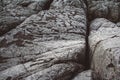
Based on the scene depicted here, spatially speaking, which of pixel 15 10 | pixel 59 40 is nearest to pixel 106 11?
pixel 59 40

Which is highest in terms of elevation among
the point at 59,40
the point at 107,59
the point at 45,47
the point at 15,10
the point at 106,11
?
the point at 15,10

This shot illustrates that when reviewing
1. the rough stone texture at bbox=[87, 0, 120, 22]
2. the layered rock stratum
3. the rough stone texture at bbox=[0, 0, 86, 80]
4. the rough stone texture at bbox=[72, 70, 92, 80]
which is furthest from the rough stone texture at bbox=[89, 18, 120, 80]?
the rough stone texture at bbox=[87, 0, 120, 22]

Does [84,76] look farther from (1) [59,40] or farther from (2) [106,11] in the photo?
(2) [106,11]

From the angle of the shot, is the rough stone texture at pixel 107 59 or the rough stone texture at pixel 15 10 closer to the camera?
the rough stone texture at pixel 107 59

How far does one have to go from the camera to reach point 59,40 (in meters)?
8.02

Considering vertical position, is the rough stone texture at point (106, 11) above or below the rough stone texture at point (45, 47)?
above

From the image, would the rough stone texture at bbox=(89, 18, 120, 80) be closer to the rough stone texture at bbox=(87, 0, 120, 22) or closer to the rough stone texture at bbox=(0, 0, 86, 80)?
the rough stone texture at bbox=(0, 0, 86, 80)

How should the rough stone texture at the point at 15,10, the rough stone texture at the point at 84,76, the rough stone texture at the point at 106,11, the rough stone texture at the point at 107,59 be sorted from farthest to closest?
the rough stone texture at the point at 106,11
the rough stone texture at the point at 15,10
the rough stone texture at the point at 84,76
the rough stone texture at the point at 107,59

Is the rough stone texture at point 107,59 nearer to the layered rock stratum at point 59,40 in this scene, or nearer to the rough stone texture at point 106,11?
the layered rock stratum at point 59,40

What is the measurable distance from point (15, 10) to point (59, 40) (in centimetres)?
345

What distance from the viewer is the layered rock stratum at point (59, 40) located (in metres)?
6.21

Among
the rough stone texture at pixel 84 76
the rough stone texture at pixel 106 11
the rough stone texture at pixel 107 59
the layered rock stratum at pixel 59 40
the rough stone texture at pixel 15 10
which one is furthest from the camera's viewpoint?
the rough stone texture at pixel 106 11

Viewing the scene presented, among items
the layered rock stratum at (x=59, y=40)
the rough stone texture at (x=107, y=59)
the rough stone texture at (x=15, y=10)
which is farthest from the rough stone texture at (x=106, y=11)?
the rough stone texture at (x=107, y=59)

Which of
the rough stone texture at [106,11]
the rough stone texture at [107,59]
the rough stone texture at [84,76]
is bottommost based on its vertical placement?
the rough stone texture at [84,76]
